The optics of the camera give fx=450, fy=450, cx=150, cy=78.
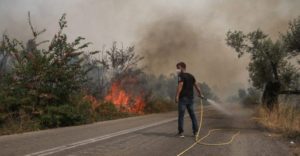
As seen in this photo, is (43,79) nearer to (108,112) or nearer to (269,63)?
(108,112)

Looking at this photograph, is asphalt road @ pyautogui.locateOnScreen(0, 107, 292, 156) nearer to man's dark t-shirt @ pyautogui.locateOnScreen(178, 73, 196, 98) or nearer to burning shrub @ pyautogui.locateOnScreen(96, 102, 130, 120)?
man's dark t-shirt @ pyautogui.locateOnScreen(178, 73, 196, 98)

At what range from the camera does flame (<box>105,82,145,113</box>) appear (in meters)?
28.0

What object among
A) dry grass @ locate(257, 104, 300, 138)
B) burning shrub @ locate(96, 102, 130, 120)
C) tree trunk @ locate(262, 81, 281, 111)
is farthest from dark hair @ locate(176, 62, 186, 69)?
tree trunk @ locate(262, 81, 281, 111)

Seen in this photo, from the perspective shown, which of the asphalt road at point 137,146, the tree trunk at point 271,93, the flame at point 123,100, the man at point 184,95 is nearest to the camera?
the asphalt road at point 137,146

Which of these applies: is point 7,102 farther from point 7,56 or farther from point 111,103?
point 111,103

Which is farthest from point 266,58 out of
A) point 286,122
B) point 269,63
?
point 286,122

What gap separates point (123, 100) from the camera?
2864cm

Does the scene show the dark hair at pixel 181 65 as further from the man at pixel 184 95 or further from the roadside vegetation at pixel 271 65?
the roadside vegetation at pixel 271 65

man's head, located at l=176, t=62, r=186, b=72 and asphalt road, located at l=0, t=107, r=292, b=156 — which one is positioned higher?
man's head, located at l=176, t=62, r=186, b=72

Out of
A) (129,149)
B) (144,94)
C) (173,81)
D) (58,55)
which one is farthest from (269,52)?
(173,81)

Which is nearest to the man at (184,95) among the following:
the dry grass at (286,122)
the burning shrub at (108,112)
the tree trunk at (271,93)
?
the dry grass at (286,122)

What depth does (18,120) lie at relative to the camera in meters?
17.0

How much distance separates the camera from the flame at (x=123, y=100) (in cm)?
2804

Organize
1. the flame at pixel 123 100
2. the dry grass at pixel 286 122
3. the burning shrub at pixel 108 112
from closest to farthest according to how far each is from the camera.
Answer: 1. the dry grass at pixel 286 122
2. the burning shrub at pixel 108 112
3. the flame at pixel 123 100
